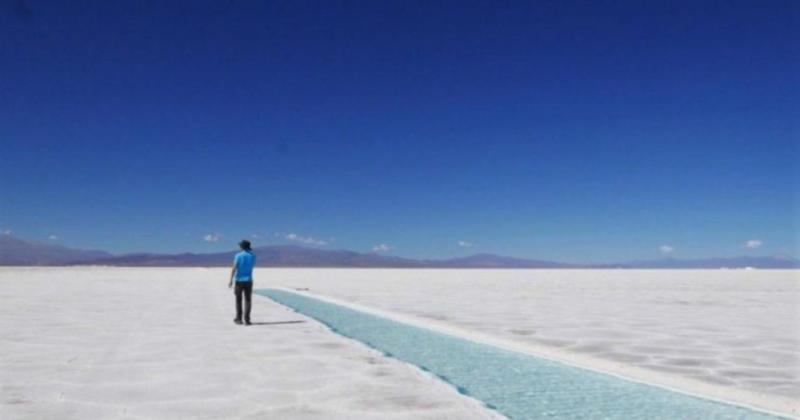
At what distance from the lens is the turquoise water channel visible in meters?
6.20

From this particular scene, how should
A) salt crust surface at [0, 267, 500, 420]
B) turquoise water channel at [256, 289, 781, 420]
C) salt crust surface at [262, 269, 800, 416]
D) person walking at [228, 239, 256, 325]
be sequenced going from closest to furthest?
salt crust surface at [0, 267, 500, 420] < turquoise water channel at [256, 289, 781, 420] < salt crust surface at [262, 269, 800, 416] < person walking at [228, 239, 256, 325]

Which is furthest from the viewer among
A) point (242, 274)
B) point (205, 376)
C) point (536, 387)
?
point (242, 274)

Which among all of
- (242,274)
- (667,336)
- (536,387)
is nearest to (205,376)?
(536,387)

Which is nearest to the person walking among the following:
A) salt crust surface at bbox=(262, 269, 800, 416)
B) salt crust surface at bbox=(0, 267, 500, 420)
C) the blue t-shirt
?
the blue t-shirt

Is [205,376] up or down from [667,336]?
down

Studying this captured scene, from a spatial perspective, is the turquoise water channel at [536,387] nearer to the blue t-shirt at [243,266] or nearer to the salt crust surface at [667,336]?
the salt crust surface at [667,336]

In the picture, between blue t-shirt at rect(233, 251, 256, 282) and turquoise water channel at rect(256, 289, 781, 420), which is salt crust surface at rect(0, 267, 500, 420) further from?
blue t-shirt at rect(233, 251, 256, 282)

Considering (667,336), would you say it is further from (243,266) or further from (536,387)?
(243,266)

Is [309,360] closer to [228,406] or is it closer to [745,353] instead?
[228,406]

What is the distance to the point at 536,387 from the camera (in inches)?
295

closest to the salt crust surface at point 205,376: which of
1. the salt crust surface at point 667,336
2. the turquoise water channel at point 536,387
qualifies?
the turquoise water channel at point 536,387

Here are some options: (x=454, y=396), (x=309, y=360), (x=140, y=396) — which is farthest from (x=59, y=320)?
(x=454, y=396)

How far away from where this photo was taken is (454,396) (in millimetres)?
6641

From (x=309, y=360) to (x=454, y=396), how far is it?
281 cm
